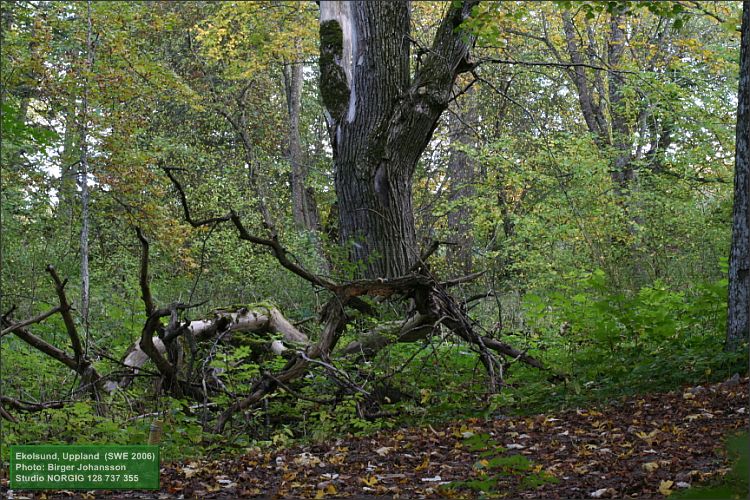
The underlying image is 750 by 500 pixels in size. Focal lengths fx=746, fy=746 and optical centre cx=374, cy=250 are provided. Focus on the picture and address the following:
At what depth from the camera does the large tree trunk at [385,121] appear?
8.05 m

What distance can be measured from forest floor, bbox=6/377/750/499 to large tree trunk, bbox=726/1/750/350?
60cm

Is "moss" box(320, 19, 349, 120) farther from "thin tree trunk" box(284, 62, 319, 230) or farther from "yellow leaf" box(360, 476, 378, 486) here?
"thin tree trunk" box(284, 62, 319, 230)

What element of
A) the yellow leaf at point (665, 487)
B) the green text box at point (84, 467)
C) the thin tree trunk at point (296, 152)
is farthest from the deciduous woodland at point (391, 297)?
the thin tree trunk at point (296, 152)

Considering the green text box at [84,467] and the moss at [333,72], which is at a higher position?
the moss at [333,72]

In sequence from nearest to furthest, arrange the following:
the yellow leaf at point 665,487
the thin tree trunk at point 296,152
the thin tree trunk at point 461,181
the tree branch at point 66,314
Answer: the yellow leaf at point 665,487 → the tree branch at point 66,314 → the thin tree trunk at point 461,181 → the thin tree trunk at point 296,152

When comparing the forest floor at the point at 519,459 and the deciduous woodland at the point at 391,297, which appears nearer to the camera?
the forest floor at the point at 519,459

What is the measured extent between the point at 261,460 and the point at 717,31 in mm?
15085

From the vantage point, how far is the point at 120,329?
7824mm

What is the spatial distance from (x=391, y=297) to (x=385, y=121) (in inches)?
82.3

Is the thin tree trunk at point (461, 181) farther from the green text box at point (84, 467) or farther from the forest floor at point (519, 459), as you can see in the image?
the green text box at point (84, 467)

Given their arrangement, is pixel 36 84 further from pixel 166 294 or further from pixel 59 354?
pixel 59 354

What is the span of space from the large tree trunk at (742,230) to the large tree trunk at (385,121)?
9.86 ft

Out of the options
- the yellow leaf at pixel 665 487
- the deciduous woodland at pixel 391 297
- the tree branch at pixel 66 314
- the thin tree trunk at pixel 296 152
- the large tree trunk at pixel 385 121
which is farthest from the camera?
the thin tree trunk at pixel 296 152

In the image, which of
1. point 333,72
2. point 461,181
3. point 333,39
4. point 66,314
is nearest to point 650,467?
point 66,314
